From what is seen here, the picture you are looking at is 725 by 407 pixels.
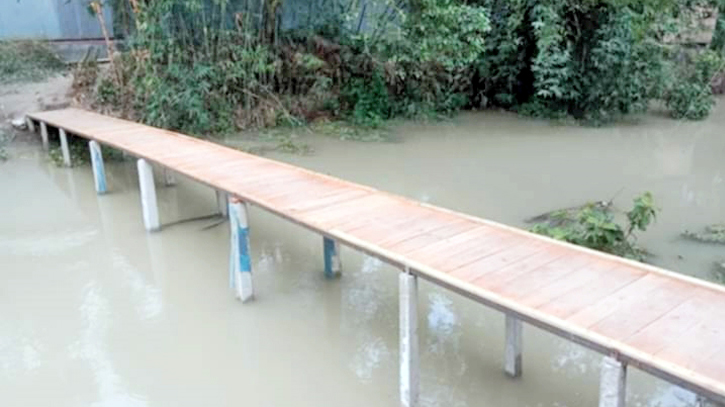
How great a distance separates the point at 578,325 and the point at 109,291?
282 centimetres

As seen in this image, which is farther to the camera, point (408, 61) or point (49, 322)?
point (408, 61)

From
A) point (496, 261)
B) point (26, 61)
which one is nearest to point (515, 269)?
point (496, 261)

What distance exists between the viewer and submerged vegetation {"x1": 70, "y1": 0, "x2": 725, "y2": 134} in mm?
7758

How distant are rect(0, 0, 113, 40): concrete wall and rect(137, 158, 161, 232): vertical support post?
5914 mm

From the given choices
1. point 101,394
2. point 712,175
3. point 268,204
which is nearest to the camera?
point 101,394

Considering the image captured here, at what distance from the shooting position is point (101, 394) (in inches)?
106

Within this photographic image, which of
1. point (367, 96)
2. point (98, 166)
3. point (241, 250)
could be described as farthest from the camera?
point (367, 96)

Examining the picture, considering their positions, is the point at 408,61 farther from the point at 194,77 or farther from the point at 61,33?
the point at 61,33

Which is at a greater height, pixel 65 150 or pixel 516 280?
pixel 516 280

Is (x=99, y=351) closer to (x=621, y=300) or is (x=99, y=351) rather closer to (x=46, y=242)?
(x=46, y=242)

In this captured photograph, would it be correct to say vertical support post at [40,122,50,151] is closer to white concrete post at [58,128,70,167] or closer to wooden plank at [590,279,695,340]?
white concrete post at [58,128,70,167]

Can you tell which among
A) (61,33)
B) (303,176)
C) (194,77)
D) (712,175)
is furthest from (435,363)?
(61,33)

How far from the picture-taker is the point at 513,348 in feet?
8.91

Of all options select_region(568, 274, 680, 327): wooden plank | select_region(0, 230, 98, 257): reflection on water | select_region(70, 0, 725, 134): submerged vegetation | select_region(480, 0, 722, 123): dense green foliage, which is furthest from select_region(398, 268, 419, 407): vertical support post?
select_region(480, 0, 722, 123): dense green foliage
